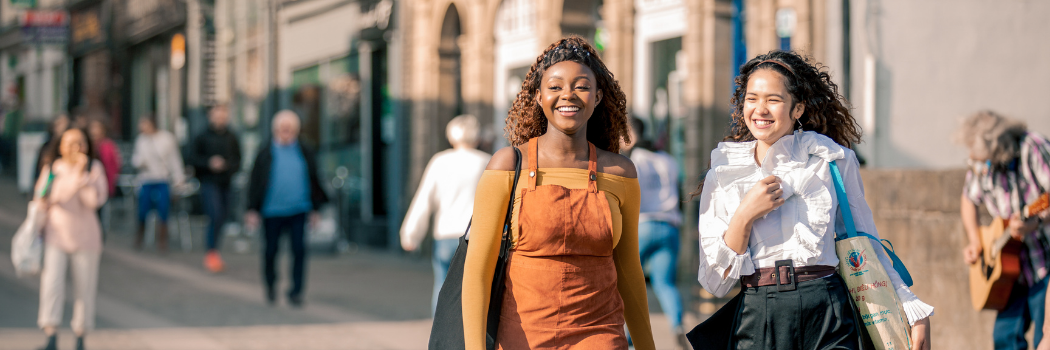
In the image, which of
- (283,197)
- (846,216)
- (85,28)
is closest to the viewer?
(846,216)

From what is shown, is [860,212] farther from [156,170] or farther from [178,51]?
[178,51]

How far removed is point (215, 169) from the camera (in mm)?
12320

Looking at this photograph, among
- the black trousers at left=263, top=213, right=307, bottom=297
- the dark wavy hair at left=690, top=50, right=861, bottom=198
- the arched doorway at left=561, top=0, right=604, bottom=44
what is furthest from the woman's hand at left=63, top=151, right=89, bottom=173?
the arched doorway at left=561, top=0, right=604, bottom=44

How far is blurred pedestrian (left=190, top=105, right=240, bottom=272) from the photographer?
1216 centimetres

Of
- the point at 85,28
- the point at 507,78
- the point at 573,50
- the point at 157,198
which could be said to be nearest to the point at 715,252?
the point at 573,50

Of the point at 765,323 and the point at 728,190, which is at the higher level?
the point at 728,190

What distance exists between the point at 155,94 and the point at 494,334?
26.6 m

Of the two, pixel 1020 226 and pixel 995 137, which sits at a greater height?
pixel 995 137

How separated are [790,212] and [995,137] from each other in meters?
2.53

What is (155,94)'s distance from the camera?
27.7m

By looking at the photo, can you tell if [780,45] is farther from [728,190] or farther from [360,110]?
[360,110]

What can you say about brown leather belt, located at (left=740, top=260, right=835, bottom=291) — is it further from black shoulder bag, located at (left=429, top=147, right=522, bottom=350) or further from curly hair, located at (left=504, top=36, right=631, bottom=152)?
black shoulder bag, located at (left=429, top=147, right=522, bottom=350)

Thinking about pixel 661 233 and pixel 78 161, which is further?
pixel 78 161

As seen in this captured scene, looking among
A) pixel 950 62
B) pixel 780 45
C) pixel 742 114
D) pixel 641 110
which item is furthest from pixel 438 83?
pixel 742 114
